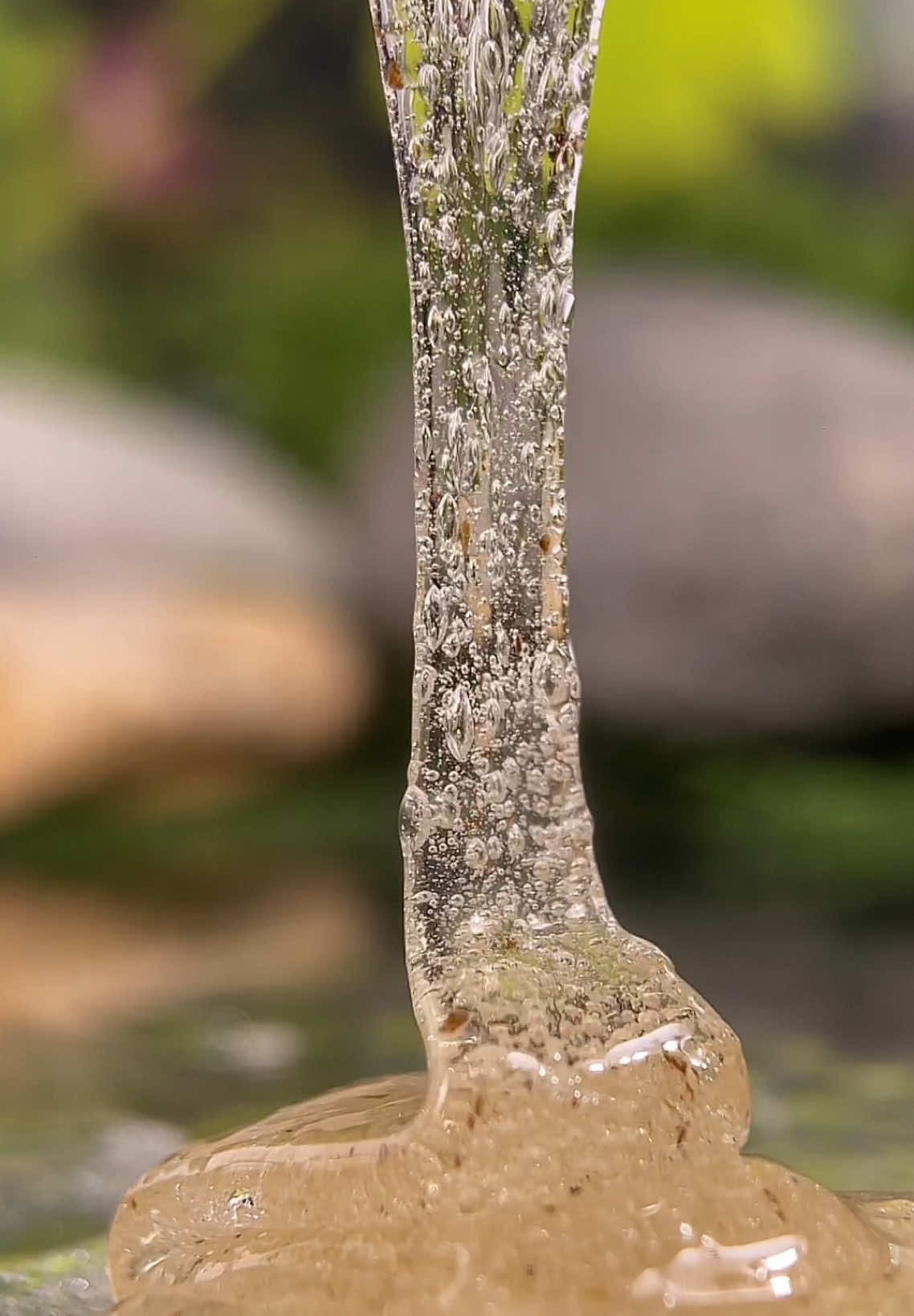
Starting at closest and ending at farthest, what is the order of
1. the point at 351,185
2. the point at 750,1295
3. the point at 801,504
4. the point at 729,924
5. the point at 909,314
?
the point at 750,1295
the point at 729,924
the point at 801,504
the point at 909,314
the point at 351,185

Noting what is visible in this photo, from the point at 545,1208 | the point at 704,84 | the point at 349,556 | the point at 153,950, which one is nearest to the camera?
the point at 545,1208

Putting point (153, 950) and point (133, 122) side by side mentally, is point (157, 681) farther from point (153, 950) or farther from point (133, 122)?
point (133, 122)

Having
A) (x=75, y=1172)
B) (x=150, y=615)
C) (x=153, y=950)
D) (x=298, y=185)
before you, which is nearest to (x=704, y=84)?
(x=298, y=185)

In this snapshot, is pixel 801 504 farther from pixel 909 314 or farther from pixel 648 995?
pixel 648 995

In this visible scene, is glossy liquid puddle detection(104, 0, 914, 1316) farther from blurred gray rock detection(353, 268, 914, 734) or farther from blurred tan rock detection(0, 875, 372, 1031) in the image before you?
blurred gray rock detection(353, 268, 914, 734)

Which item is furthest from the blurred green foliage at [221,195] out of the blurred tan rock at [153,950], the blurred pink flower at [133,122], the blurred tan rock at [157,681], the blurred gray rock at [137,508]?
the blurred tan rock at [153,950]

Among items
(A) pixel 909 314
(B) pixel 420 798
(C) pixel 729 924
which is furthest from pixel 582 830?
(A) pixel 909 314

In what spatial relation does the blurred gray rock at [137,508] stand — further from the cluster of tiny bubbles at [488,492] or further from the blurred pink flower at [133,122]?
the cluster of tiny bubbles at [488,492]
